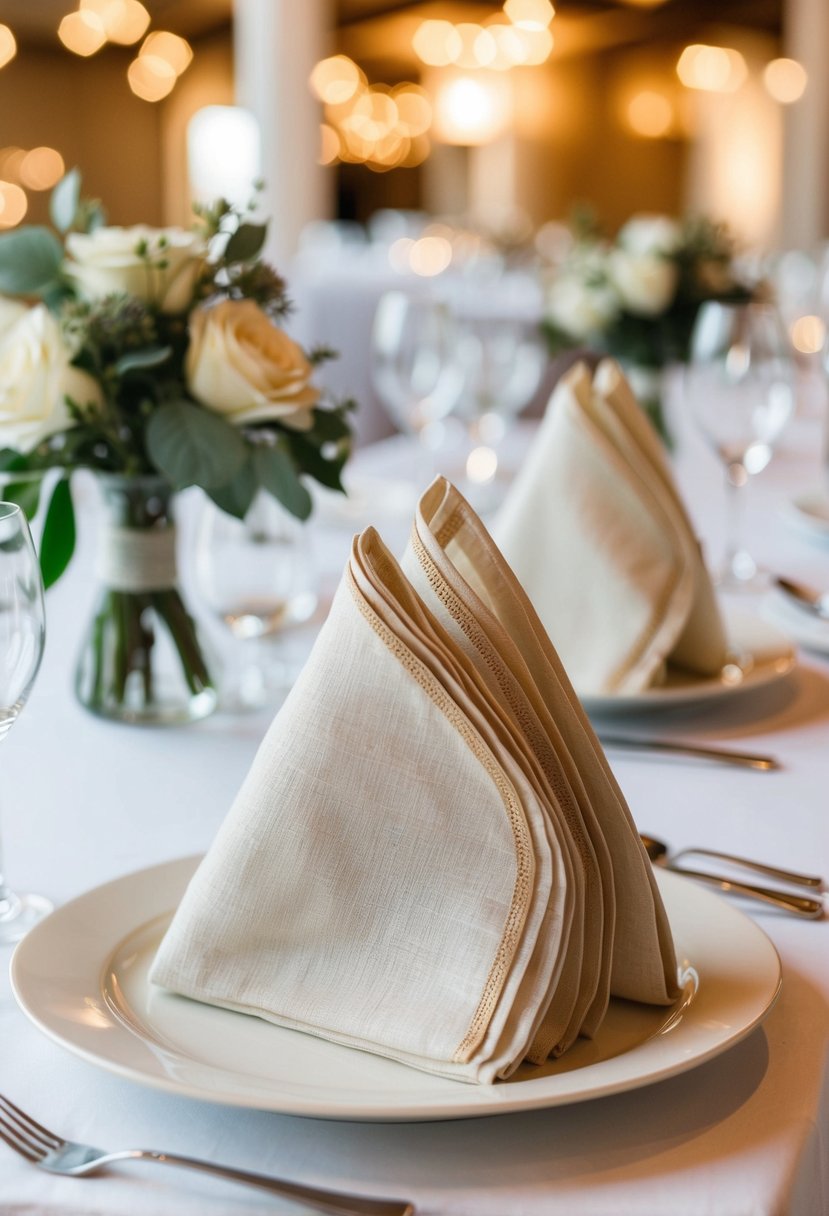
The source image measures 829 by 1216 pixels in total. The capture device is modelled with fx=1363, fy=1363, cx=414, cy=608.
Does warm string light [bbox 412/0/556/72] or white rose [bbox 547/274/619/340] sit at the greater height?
warm string light [bbox 412/0/556/72]

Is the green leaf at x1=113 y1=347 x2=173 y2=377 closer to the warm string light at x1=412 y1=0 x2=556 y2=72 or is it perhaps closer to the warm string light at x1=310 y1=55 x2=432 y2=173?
the warm string light at x1=412 y1=0 x2=556 y2=72

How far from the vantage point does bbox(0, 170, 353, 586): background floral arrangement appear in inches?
34.3

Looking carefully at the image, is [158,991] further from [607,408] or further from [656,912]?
[607,408]

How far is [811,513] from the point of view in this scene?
5.01ft

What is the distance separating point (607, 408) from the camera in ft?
3.24

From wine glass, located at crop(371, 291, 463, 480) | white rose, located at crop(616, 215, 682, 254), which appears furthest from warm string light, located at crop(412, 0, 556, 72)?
wine glass, located at crop(371, 291, 463, 480)

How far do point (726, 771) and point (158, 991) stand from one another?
448 mm

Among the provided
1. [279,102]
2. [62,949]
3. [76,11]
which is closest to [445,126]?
[76,11]

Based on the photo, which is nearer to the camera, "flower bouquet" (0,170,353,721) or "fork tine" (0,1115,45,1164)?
"fork tine" (0,1115,45,1164)

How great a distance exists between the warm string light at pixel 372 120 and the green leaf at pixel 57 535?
11.6 m

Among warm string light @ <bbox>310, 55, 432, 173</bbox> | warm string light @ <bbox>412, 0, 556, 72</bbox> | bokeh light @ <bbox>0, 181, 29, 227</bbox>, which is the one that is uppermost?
warm string light @ <bbox>412, 0, 556, 72</bbox>

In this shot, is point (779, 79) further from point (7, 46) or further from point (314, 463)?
point (314, 463)

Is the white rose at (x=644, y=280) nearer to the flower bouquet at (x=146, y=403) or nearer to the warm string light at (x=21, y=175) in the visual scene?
the flower bouquet at (x=146, y=403)

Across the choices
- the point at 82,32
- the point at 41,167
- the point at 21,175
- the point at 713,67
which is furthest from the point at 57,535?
the point at 713,67
